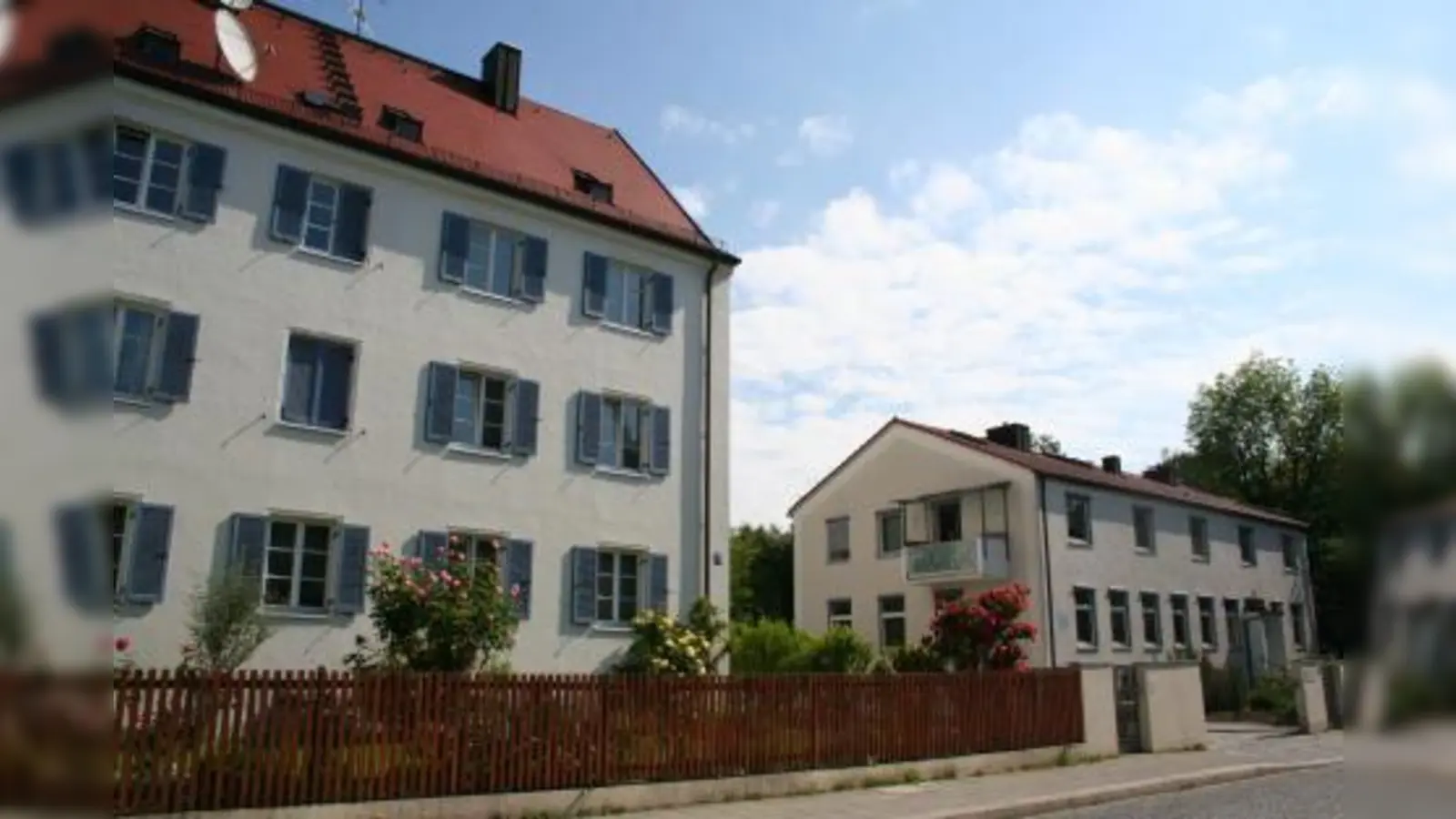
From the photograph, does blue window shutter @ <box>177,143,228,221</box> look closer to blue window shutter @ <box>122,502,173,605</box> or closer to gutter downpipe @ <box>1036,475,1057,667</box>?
blue window shutter @ <box>122,502,173,605</box>

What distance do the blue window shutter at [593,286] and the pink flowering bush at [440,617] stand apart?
767 centimetres

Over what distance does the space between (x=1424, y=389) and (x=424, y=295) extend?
67.5 feet

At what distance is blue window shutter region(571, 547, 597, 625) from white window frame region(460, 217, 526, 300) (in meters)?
5.30

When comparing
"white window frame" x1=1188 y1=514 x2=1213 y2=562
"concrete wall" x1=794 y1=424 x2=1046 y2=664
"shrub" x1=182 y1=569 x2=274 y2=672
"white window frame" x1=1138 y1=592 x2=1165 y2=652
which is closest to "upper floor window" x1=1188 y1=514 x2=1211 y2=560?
"white window frame" x1=1188 y1=514 x2=1213 y2=562

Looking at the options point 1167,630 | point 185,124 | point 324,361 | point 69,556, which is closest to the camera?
point 69,556

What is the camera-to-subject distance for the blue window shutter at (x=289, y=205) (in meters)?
Result: 18.5

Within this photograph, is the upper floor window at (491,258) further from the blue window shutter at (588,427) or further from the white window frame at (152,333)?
the white window frame at (152,333)

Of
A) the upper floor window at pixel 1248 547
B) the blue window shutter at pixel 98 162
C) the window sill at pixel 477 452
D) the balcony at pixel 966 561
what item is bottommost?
the blue window shutter at pixel 98 162

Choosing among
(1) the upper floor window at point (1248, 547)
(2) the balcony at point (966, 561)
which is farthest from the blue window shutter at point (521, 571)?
(1) the upper floor window at point (1248, 547)

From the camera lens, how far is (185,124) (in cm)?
1761

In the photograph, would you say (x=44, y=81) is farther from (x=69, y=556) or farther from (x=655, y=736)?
(x=655, y=736)

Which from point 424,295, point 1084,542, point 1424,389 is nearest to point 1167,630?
point 1084,542

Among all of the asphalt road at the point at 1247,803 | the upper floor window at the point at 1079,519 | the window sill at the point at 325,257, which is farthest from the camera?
the upper floor window at the point at 1079,519

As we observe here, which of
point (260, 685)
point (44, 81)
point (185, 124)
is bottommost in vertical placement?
point (260, 685)
